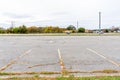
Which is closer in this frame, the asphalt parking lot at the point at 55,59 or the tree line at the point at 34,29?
the asphalt parking lot at the point at 55,59

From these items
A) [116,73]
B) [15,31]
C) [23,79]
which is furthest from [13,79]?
[15,31]

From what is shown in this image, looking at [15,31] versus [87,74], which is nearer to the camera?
[87,74]

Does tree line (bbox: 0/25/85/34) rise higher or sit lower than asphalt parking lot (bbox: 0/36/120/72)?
higher

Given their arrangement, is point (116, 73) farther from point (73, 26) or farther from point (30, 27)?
point (73, 26)

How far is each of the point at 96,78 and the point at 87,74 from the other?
0.68m

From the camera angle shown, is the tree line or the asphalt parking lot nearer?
the asphalt parking lot

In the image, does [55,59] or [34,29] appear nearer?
[55,59]

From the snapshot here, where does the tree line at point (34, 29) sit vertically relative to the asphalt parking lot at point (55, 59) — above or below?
above

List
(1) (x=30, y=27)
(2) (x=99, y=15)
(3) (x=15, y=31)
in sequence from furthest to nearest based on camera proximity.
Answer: (1) (x=30, y=27) < (3) (x=15, y=31) < (2) (x=99, y=15)

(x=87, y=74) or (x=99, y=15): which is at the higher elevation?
(x=99, y=15)

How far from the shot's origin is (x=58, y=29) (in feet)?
327

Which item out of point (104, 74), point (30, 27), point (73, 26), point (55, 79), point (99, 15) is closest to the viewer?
point (55, 79)

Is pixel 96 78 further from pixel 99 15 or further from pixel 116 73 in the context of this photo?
pixel 99 15

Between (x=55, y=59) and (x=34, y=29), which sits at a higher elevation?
(x=34, y=29)
